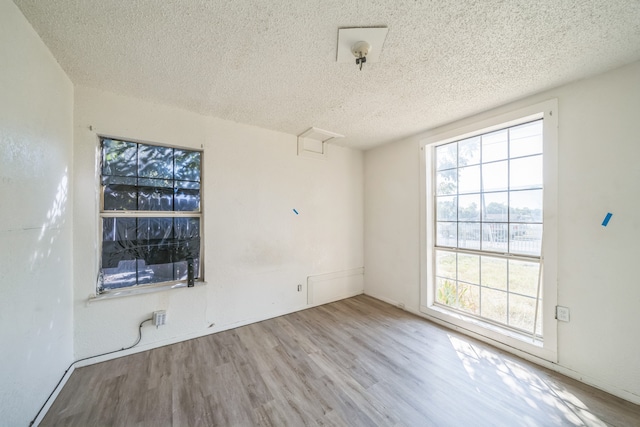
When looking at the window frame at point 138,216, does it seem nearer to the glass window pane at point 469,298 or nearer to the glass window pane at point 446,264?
the glass window pane at point 446,264

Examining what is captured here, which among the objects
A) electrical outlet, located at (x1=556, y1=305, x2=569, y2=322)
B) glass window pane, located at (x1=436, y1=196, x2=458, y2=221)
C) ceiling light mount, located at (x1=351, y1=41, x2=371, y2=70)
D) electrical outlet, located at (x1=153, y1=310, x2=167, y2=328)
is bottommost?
electrical outlet, located at (x1=153, y1=310, x2=167, y2=328)

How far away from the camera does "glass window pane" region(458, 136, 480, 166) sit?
2578 mm

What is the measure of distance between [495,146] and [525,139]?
250 millimetres

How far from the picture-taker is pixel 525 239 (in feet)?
7.13

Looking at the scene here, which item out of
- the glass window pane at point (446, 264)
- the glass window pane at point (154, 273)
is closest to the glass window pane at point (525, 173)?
the glass window pane at point (446, 264)

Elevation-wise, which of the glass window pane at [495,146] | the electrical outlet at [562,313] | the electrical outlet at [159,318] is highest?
the glass window pane at [495,146]

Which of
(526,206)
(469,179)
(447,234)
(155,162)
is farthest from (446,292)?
(155,162)

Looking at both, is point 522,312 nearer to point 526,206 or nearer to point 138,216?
point 526,206

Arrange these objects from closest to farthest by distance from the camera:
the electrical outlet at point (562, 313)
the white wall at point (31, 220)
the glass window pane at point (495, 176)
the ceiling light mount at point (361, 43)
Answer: the white wall at point (31, 220)
the ceiling light mount at point (361, 43)
the electrical outlet at point (562, 313)
the glass window pane at point (495, 176)

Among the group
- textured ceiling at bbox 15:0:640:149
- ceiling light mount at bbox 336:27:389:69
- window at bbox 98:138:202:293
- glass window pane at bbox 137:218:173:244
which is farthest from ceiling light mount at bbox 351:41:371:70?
glass window pane at bbox 137:218:173:244

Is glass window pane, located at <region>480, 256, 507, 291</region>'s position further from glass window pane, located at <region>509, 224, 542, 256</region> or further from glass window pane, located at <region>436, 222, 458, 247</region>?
glass window pane, located at <region>436, 222, 458, 247</region>

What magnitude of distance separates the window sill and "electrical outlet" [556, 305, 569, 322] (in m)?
3.40

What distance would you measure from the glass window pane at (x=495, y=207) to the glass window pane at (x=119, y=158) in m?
3.73

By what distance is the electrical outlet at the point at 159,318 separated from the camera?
2.18 m
